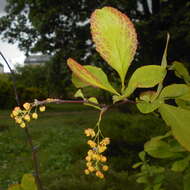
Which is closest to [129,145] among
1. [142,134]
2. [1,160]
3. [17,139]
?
[142,134]

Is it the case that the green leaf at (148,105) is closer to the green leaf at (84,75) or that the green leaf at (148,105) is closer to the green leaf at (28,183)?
the green leaf at (84,75)

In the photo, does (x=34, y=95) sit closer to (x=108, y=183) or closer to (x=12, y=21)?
(x=12, y=21)

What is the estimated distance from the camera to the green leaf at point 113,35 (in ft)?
1.75

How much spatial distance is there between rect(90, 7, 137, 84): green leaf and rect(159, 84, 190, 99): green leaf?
0.33 feet

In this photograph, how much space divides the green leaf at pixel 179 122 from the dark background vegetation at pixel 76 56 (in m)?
3.54

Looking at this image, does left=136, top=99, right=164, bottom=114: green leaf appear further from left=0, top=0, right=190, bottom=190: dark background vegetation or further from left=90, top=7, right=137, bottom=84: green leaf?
left=0, top=0, right=190, bottom=190: dark background vegetation

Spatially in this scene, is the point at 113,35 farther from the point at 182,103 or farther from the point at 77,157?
the point at 77,157

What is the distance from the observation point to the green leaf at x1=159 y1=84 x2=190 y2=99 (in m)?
0.60

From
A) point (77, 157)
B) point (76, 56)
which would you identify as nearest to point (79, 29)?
point (76, 56)

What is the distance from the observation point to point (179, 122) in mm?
503

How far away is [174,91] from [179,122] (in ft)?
0.38

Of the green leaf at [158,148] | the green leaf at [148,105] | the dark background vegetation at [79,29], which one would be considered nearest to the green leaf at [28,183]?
the green leaf at [148,105]

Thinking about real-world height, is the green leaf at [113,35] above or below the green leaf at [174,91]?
above

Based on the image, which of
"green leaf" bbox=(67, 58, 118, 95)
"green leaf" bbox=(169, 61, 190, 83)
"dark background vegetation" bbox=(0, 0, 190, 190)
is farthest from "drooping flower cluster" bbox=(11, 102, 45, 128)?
"dark background vegetation" bbox=(0, 0, 190, 190)
